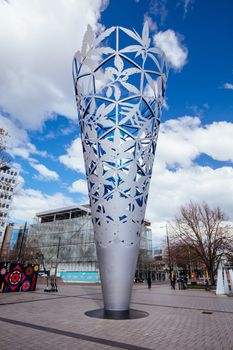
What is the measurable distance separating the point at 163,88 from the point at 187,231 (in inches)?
869

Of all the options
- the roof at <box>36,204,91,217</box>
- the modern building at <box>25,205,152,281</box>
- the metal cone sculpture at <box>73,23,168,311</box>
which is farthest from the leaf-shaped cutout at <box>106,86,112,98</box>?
the roof at <box>36,204,91,217</box>

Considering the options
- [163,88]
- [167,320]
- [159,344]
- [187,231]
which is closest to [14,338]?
[159,344]

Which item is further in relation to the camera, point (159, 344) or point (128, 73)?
point (128, 73)

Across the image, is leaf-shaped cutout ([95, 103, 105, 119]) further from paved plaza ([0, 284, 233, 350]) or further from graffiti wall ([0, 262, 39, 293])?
graffiti wall ([0, 262, 39, 293])

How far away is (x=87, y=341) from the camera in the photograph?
5.46 meters

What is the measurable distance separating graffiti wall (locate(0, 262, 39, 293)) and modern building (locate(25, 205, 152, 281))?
88.9 feet

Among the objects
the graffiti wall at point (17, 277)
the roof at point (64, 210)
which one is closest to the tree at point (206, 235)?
the graffiti wall at point (17, 277)

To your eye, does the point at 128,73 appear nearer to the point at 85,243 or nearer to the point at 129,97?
the point at 129,97

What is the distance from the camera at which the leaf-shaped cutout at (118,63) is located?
9984 millimetres

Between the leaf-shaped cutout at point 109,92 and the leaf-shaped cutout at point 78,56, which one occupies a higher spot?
the leaf-shaped cutout at point 78,56

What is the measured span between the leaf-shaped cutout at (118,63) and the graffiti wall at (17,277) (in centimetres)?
1730

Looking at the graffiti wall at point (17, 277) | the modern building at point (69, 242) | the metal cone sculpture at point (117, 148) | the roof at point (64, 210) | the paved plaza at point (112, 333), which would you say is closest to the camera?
the paved plaza at point (112, 333)

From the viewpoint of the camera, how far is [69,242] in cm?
5741

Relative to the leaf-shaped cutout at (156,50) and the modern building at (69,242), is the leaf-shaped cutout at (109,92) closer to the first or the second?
the leaf-shaped cutout at (156,50)
